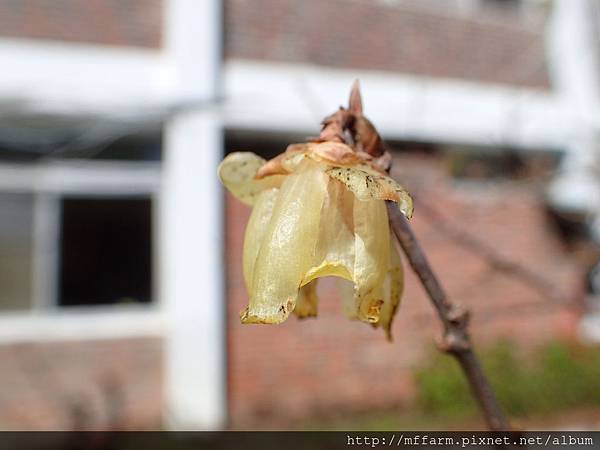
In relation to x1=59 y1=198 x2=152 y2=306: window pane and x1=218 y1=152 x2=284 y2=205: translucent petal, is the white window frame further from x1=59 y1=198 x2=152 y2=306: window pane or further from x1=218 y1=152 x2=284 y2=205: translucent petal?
x1=218 y1=152 x2=284 y2=205: translucent petal

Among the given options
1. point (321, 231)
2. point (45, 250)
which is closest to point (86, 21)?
point (45, 250)

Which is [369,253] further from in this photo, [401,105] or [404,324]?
[401,105]

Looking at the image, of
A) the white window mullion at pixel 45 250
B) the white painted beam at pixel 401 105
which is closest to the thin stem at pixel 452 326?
the white painted beam at pixel 401 105

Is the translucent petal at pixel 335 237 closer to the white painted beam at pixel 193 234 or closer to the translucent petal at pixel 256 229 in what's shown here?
the translucent petal at pixel 256 229

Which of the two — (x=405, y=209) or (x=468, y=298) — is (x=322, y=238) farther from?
(x=468, y=298)

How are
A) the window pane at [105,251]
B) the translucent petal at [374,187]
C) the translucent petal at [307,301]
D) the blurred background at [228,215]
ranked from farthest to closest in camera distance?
the window pane at [105,251], the blurred background at [228,215], the translucent petal at [307,301], the translucent petal at [374,187]

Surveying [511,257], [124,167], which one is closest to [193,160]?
[124,167]

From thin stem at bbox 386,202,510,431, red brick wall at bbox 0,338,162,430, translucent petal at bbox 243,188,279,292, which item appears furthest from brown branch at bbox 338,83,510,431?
red brick wall at bbox 0,338,162,430
